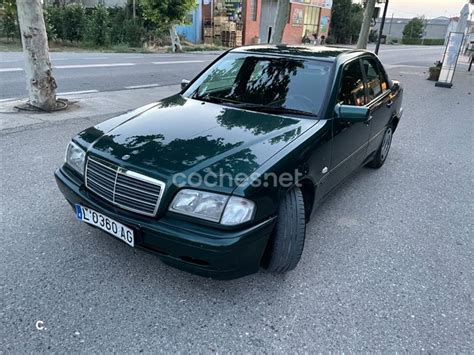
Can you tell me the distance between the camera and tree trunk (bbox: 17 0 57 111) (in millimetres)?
5910

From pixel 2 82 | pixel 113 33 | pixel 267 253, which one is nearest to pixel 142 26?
pixel 113 33

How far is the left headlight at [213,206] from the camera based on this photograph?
7.14 feet

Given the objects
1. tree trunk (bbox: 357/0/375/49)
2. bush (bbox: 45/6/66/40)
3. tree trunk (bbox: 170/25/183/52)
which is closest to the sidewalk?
tree trunk (bbox: 357/0/375/49)

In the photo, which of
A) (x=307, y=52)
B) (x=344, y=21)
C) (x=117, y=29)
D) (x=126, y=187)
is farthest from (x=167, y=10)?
(x=344, y=21)

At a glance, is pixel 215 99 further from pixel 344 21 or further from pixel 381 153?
pixel 344 21

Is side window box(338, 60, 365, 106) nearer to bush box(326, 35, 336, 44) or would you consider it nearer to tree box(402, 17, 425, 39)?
bush box(326, 35, 336, 44)

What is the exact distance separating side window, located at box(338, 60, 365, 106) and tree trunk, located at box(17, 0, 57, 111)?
5.17 meters

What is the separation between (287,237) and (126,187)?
3.66ft

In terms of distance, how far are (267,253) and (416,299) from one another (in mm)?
1102

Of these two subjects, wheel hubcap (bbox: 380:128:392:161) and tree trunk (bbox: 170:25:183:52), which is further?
tree trunk (bbox: 170:25:183:52)

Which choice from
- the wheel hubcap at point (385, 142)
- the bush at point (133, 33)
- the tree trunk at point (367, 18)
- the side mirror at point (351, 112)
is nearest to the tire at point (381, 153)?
the wheel hubcap at point (385, 142)

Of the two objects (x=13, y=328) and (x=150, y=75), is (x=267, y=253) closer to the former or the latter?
(x=13, y=328)

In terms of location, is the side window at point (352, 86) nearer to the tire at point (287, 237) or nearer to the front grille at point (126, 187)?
the tire at point (287, 237)

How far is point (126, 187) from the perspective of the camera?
2350 mm
